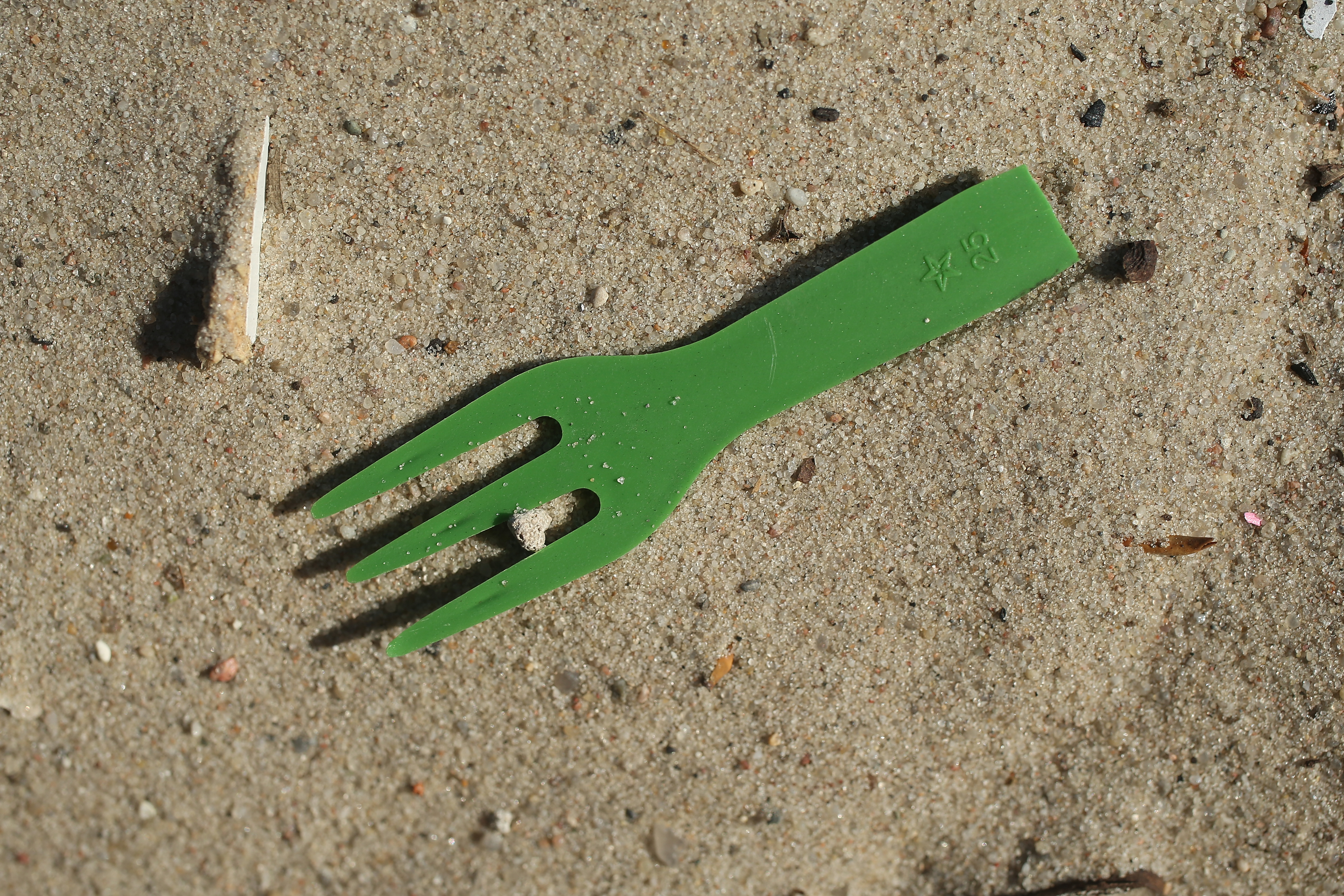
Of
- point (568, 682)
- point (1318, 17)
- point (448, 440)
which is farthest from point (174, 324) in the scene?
point (1318, 17)

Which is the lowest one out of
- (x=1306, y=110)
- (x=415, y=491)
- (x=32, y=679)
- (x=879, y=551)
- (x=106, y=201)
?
(x=879, y=551)

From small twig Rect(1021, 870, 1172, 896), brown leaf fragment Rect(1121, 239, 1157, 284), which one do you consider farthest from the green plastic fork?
small twig Rect(1021, 870, 1172, 896)

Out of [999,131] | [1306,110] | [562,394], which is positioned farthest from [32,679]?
[1306,110]

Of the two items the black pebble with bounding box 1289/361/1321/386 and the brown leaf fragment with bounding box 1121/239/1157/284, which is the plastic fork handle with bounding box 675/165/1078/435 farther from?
the black pebble with bounding box 1289/361/1321/386

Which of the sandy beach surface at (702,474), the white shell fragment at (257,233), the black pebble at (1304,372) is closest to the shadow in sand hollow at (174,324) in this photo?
the sandy beach surface at (702,474)

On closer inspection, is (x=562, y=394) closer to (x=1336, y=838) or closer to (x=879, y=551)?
(x=879, y=551)

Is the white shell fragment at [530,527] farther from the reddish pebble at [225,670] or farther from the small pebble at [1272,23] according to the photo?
the small pebble at [1272,23]
